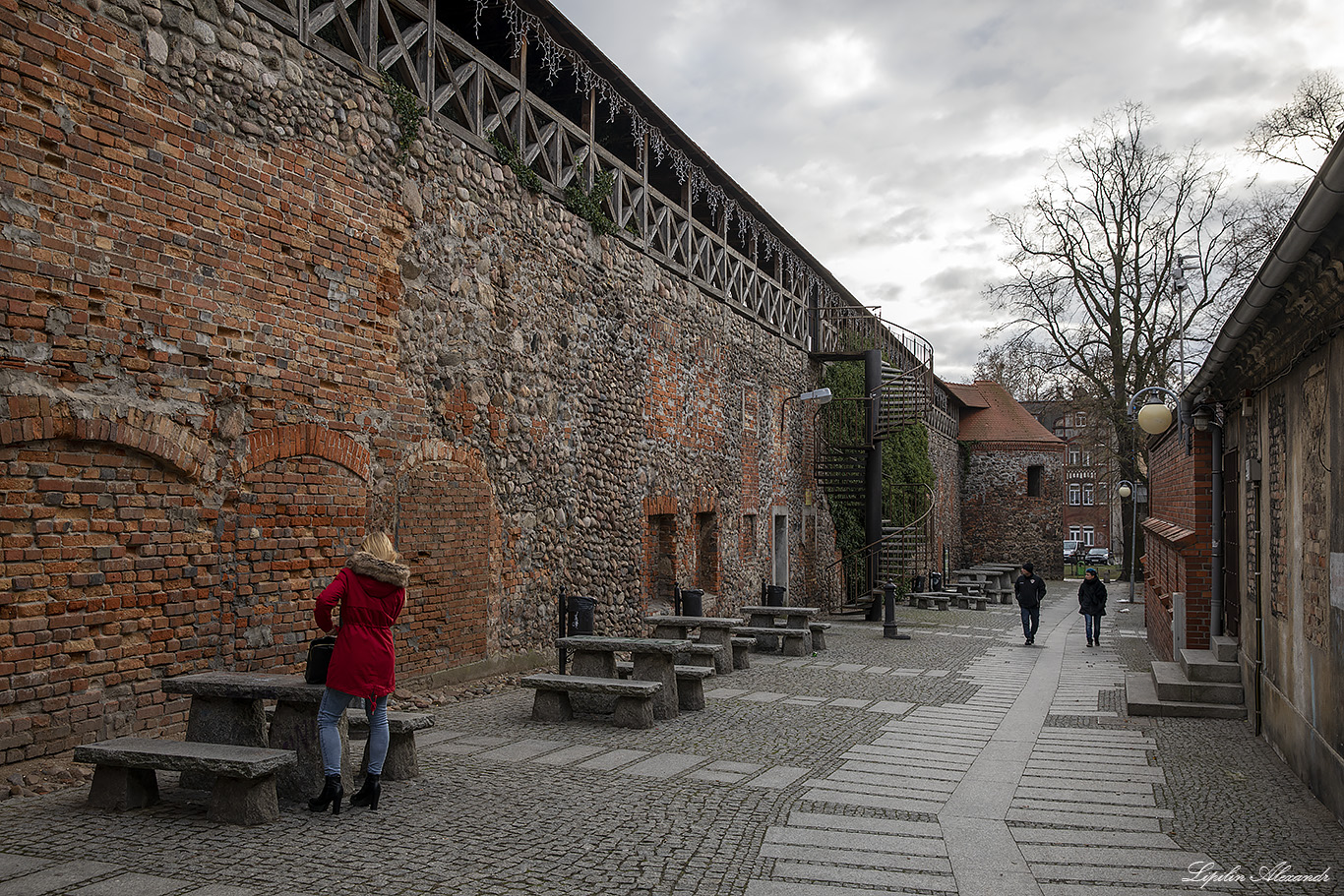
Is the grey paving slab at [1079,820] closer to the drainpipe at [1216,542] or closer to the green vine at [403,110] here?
the drainpipe at [1216,542]

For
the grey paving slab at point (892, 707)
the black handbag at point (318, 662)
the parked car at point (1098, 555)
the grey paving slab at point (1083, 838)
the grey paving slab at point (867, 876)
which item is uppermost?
the black handbag at point (318, 662)

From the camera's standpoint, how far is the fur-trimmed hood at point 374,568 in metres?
5.00

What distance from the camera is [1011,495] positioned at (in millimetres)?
38812

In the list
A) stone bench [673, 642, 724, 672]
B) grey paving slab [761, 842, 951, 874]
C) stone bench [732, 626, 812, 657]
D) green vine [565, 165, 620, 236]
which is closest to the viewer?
grey paving slab [761, 842, 951, 874]

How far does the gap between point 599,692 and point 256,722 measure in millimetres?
2884

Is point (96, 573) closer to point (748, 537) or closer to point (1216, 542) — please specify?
point (1216, 542)

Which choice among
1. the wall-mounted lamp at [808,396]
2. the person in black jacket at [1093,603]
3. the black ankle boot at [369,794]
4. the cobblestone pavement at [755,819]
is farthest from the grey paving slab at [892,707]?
the wall-mounted lamp at [808,396]

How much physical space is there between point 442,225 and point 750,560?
33.5ft

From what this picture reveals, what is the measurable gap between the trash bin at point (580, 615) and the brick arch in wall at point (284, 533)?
3090mm

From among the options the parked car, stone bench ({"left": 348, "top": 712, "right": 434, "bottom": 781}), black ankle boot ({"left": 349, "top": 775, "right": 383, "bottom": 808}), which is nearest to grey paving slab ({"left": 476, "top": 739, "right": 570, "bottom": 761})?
stone bench ({"left": 348, "top": 712, "right": 434, "bottom": 781})

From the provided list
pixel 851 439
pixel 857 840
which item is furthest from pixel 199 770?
pixel 851 439

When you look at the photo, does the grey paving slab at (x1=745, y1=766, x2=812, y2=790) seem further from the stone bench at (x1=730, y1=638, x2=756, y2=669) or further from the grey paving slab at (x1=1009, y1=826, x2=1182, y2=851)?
the stone bench at (x1=730, y1=638, x2=756, y2=669)

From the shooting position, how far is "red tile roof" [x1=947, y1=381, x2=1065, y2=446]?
39.6 metres

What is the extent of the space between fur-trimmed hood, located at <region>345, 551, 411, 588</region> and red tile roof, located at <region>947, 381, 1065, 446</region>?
36474mm
